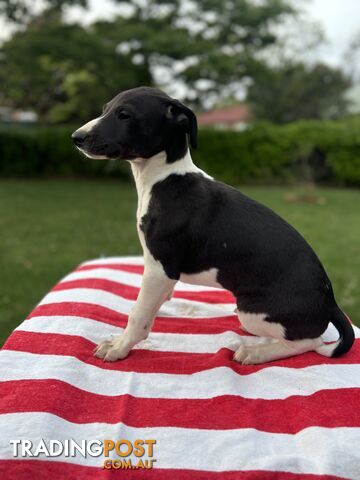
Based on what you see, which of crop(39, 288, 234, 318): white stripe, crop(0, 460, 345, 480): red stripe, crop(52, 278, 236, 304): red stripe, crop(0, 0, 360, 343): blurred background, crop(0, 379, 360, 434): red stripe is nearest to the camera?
crop(0, 460, 345, 480): red stripe

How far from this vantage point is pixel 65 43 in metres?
13.6

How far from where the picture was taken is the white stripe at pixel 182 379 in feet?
6.08

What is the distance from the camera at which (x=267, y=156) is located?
1559 cm

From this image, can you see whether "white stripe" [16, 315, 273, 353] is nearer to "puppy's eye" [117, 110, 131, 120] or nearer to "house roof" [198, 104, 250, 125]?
"puppy's eye" [117, 110, 131, 120]

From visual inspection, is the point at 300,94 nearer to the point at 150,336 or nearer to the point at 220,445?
the point at 150,336

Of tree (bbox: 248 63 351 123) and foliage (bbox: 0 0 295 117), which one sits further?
tree (bbox: 248 63 351 123)

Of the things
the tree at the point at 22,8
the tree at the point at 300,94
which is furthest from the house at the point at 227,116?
the tree at the point at 22,8

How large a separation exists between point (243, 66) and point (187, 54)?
228 cm

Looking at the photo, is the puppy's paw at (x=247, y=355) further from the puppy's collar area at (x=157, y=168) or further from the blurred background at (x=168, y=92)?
the blurred background at (x=168, y=92)

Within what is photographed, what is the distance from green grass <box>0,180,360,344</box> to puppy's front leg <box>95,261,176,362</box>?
2.04m

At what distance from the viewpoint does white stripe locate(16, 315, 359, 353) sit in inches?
88.5

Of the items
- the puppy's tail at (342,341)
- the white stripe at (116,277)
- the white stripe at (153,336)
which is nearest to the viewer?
the puppy's tail at (342,341)

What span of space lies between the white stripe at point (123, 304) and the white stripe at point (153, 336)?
255mm

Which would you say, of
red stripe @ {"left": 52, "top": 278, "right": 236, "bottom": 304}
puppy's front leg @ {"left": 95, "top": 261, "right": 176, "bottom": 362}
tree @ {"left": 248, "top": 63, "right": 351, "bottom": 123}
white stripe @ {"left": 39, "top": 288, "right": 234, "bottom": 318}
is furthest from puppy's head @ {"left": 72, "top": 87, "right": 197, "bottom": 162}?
tree @ {"left": 248, "top": 63, "right": 351, "bottom": 123}
